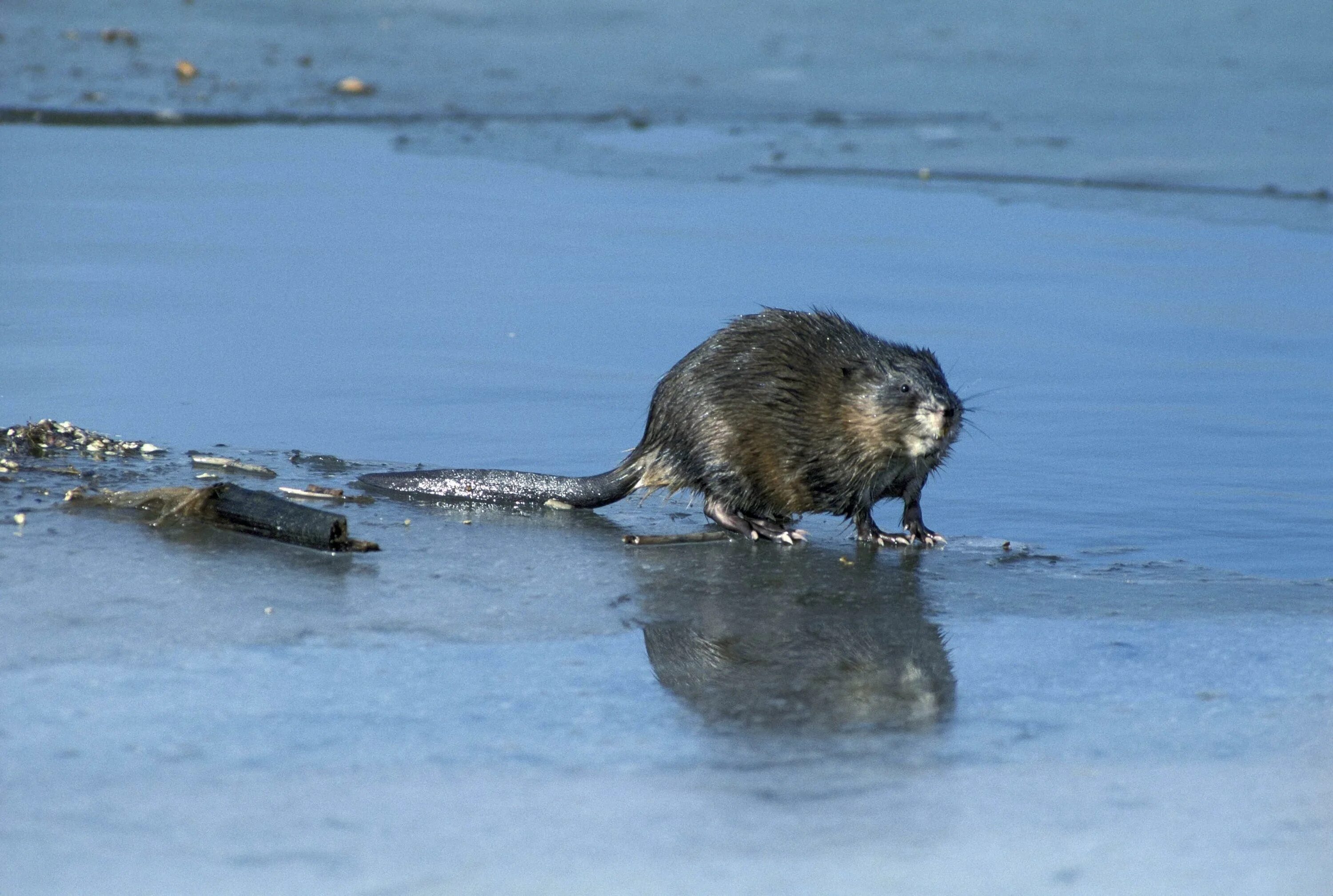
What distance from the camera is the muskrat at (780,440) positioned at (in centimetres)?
554

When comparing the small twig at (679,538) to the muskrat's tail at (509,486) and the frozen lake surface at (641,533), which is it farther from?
the muskrat's tail at (509,486)

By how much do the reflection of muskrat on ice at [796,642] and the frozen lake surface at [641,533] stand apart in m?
0.02

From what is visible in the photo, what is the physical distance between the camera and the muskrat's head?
545 centimetres

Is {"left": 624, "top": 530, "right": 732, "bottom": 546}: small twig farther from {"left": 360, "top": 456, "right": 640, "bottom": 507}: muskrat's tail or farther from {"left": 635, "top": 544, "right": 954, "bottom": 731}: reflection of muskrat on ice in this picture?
{"left": 360, "top": 456, "right": 640, "bottom": 507}: muskrat's tail

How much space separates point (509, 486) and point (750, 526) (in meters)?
0.77

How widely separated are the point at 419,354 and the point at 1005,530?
2.96 m

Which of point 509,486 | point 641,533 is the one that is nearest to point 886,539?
point 641,533

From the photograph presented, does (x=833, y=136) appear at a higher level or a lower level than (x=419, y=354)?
higher

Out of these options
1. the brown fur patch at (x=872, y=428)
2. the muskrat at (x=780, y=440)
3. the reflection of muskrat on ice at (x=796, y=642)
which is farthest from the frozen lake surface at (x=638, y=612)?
the brown fur patch at (x=872, y=428)

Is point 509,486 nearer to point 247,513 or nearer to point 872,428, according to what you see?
point 247,513

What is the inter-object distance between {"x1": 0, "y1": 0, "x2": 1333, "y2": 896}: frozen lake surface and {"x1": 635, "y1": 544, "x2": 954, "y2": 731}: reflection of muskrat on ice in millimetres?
20

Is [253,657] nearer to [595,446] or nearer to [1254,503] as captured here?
[595,446]

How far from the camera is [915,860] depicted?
3115 millimetres

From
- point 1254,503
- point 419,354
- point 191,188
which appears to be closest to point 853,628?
point 1254,503
